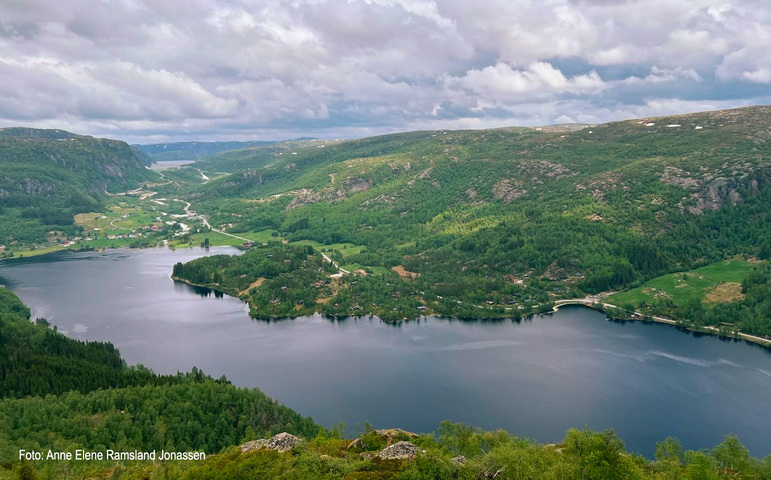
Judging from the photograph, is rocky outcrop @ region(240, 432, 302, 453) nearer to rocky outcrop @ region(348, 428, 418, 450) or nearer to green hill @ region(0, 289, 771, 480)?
green hill @ region(0, 289, 771, 480)

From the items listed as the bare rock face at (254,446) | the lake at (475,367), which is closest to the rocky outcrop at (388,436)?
the bare rock face at (254,446)

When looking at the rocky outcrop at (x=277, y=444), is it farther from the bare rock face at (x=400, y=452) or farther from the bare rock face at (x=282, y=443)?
the bare rock face at (x=400, y=452)

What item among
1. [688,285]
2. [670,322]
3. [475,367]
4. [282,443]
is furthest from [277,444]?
[688,285]

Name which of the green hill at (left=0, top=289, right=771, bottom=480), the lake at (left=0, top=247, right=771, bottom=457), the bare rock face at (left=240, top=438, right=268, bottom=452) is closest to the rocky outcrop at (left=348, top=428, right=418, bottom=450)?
the green hill at (left=0, top=289, right=771, bottom=480)

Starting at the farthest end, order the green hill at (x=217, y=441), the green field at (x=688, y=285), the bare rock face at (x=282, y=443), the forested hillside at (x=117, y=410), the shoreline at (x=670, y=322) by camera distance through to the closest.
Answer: the green field at (x=688, y=285) < the shoreline at (x=670, y=322) < the forested hillside at (x=117, y=410) < the bare rock face at (x=282, y=443) < the green hill at (x=217, y=441)

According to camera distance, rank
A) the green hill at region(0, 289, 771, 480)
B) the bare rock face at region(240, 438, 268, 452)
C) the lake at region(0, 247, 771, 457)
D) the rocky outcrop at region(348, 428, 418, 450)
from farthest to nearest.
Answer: the lake at region(0, 247, 771, 457), the rocky outcrop at region(348, 428, 418, 450), the bare rock face at region(240, 438, 268, 452), the green hill at region(0, 289, 771, 480)

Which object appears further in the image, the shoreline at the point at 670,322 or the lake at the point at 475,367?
the shoreline at the point at 670,322

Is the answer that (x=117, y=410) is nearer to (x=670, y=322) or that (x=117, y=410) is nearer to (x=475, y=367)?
(x=475, y=367)
